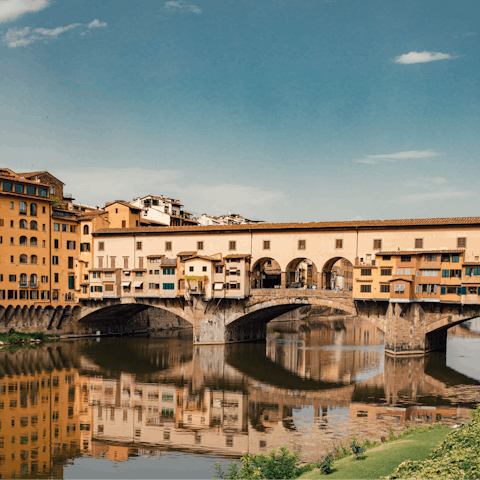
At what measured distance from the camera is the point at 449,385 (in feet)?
123

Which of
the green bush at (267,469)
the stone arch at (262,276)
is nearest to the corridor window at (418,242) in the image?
the stone arch at (262,276)

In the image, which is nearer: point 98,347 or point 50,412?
point 50,412

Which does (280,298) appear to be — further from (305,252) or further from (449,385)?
(449,385)

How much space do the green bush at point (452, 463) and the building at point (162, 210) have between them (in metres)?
63.0

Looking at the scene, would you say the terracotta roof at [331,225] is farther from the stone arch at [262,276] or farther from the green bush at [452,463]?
the green bush at [452,463]

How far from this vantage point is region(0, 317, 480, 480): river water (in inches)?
927

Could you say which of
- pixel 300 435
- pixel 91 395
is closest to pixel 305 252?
pixel 91 395

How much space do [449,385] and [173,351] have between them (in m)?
26.2

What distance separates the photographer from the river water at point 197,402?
23.5 meters

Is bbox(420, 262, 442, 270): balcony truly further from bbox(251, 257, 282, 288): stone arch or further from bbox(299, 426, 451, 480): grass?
bbox(299, 426, 451, 480): grass

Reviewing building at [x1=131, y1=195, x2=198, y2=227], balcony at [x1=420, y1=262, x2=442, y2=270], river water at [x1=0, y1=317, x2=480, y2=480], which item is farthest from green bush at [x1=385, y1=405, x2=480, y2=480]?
building at [x1=131, y1=195, x2=198, y2=227]

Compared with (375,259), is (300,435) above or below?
below

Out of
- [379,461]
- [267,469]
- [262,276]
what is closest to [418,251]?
[262,276]

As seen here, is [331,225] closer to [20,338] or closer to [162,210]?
[20,338]
